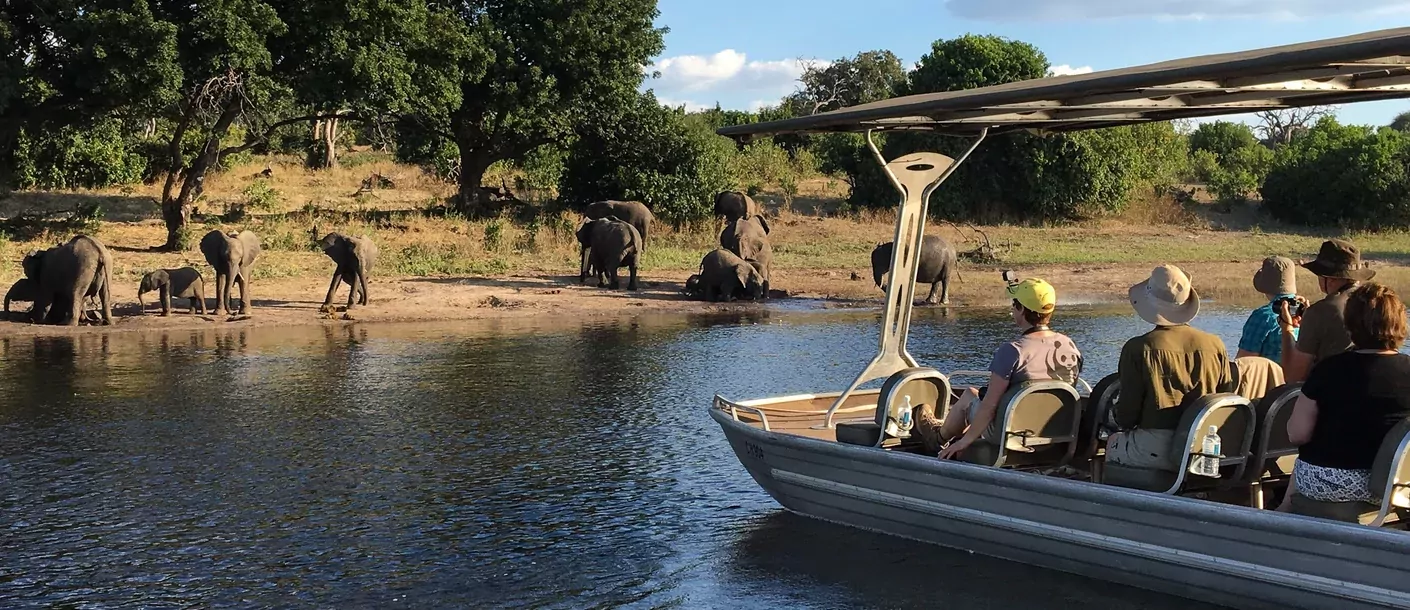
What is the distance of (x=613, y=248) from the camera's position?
2438 cm

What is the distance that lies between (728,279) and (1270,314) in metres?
15.5

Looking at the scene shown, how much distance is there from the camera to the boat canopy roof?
614cm

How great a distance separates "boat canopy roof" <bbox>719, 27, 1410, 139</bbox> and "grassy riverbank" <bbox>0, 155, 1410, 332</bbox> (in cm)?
1366

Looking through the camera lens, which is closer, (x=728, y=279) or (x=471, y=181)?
(x=728, y=279)

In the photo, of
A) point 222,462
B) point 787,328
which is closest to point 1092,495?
point 222,462

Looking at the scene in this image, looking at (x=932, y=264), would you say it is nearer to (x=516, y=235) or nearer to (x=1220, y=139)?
(x=516, y=235)

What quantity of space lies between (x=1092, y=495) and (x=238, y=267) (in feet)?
53.2

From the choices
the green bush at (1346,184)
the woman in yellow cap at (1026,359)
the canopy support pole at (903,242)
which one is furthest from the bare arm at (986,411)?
the green bush at (1346,184)

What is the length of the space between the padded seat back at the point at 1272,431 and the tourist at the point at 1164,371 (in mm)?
263

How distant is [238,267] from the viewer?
20.7 m

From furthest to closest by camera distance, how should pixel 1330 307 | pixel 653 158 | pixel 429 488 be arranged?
pixel 653 158 → pixel 429 488 → pixel 1330 307

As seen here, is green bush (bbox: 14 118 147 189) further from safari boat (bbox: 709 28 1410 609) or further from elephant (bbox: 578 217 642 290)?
safari boat (bbox: 709 28 1410 609)

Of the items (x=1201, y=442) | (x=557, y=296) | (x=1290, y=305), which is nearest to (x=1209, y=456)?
(x=1201, y=442)

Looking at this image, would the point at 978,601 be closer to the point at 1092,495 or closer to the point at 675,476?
the point at 1092,495
